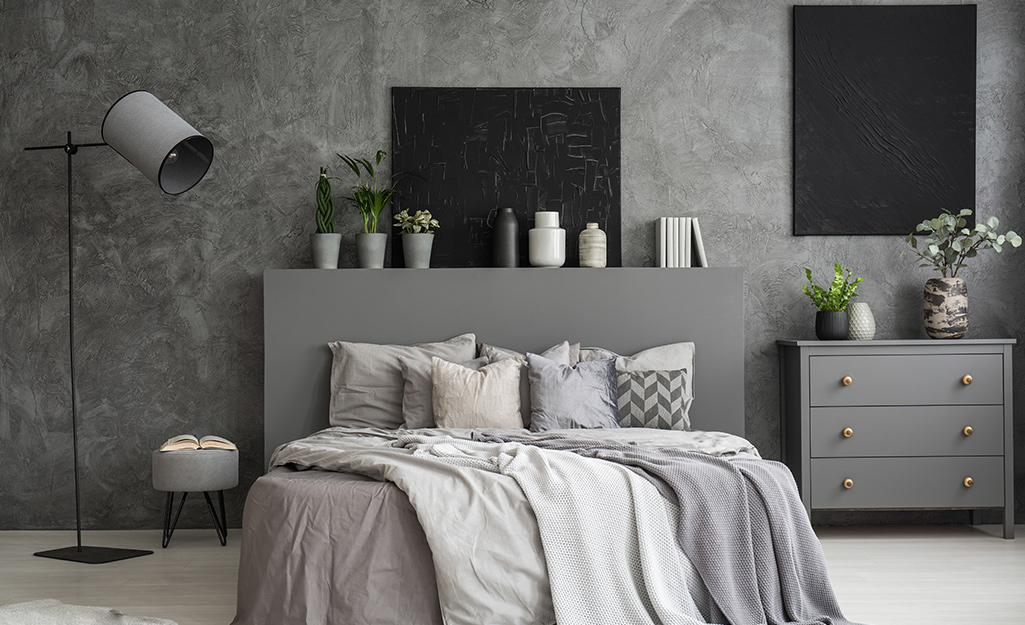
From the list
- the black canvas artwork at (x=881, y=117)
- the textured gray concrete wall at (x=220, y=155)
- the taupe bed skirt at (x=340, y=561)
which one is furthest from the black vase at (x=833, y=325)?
the taupe bed skirt at (x=340, y=561)

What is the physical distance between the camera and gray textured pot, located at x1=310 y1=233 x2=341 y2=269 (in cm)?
447

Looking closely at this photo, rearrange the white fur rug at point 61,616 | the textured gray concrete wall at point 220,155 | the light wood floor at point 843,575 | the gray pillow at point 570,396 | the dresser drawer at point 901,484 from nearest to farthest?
the white fur rug at point 61,616 < the light wood floor at point 843,575 < the gray pillow at point 570,396 < the dresser drawer at point 901,484 < the textured gray concrete wall at point 220,155

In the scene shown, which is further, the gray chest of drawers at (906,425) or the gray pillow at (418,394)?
the gray chest of drawers at (906,425)

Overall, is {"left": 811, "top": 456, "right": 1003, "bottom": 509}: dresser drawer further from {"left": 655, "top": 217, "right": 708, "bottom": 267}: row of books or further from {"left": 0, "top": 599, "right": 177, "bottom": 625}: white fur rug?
{"left": 0, "top": 599, "right": 177, "bottom": 625}: white fur rug

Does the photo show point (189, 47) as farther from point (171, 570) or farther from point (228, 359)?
point (171, 570)

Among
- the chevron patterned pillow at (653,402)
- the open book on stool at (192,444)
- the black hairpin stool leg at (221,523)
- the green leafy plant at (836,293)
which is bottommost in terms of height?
the black hairpin stool leg at (221,523)

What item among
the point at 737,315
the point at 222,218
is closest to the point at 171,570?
the point at 222,218

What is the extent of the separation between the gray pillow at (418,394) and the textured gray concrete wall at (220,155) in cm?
88

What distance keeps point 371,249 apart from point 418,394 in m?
0.86

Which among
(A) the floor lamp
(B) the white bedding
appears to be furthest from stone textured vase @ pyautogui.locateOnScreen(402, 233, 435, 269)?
(B) the white bedding

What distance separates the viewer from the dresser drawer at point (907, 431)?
4324mm

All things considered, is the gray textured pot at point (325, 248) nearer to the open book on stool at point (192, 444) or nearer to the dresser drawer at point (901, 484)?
the open book on stool at point (192, 444)

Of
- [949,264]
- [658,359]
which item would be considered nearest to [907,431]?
[949,264]

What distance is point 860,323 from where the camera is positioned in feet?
14.8
